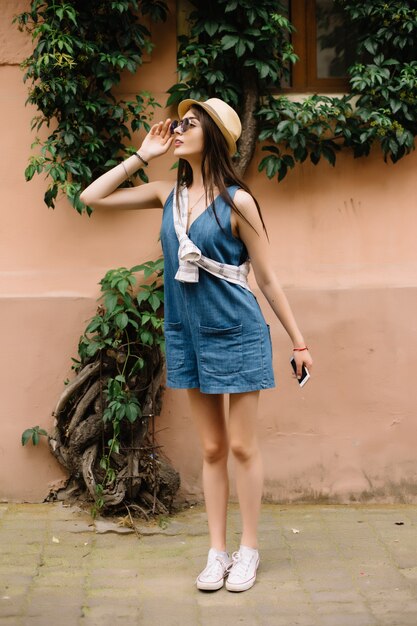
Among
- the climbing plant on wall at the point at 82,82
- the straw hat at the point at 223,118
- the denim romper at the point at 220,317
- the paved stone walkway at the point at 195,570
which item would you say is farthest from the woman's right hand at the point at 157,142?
the paved stone walkway at the point at 195,570

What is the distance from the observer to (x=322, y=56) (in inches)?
217

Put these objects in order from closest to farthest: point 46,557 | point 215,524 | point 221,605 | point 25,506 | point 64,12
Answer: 1. point 221,605
2. point 215,524
3. point 46,557
4. point 64,12
5. point 25,506

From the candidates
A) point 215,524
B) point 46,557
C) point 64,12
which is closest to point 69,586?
point 46,557

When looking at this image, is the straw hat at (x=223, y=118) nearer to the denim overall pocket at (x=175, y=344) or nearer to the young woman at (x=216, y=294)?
the young woman at (x=216, y=294)

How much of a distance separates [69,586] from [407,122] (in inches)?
116

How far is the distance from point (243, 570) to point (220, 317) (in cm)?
111

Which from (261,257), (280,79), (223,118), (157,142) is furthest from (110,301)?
(280,79)

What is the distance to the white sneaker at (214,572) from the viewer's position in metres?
4.21

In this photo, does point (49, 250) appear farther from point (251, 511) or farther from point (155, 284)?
point (251, 511)

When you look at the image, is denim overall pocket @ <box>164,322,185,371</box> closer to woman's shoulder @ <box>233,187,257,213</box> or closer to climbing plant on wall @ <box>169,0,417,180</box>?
woman's shoulder @ <box>233,187,257,213</box>

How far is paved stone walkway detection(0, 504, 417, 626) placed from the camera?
13.1 feet

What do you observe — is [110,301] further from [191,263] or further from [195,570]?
[195,570]

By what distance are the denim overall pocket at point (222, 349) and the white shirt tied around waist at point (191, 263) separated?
0.70ft

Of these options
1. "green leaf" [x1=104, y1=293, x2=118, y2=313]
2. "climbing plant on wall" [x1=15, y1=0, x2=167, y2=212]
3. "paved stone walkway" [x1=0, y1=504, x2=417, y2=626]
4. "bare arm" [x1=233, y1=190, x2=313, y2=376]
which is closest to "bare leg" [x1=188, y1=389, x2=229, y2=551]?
"paved stone walkway" [x1=0, y1=504, x2=417, y2=626]
